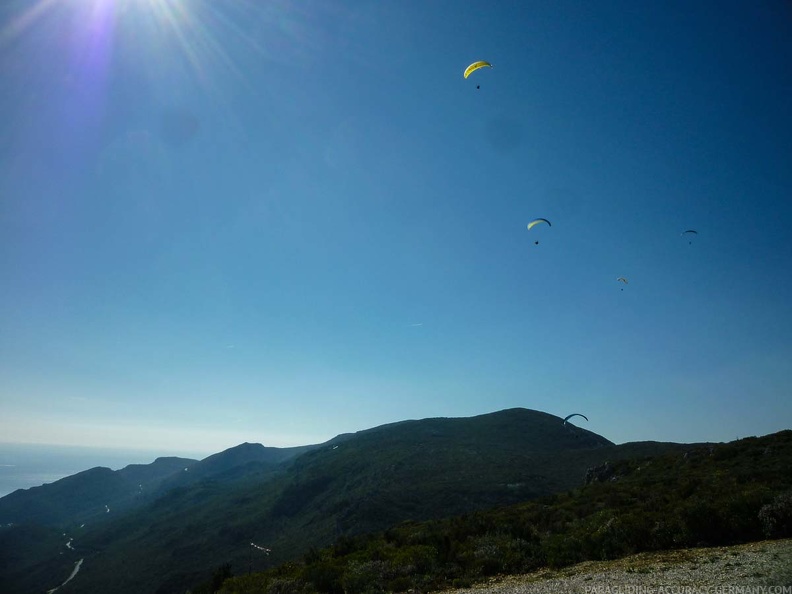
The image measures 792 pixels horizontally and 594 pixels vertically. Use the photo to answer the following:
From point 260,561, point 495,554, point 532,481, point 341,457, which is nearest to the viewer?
point 495,554

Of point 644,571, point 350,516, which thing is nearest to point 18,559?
point 350,516

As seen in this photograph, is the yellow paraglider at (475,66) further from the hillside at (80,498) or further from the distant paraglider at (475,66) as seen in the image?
the hillside at (80,498)

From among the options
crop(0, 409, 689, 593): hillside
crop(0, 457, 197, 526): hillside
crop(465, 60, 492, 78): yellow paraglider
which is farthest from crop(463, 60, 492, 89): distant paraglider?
crop(0, 457, 197, 526): hillside

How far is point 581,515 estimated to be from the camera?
20.9 m

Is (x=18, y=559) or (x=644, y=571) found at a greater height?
(x=644, y=571)

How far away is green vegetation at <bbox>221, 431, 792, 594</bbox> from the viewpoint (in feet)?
47.6

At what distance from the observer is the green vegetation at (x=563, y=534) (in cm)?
1452

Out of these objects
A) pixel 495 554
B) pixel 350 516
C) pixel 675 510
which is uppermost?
pixel 675 510

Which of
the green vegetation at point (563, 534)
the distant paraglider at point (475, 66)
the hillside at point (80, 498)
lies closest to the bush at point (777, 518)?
the green vegetation at point (563, 534)

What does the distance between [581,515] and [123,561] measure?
75380 millimetres

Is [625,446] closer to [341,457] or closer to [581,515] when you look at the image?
[581,515]

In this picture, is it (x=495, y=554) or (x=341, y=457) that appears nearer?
(x=495, y=554)

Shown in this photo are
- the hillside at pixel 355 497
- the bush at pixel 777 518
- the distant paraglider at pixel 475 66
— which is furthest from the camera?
the hillside at pixel 355 497

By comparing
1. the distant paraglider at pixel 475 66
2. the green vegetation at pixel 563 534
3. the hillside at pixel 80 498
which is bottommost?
the hillside at pixel 80 498
